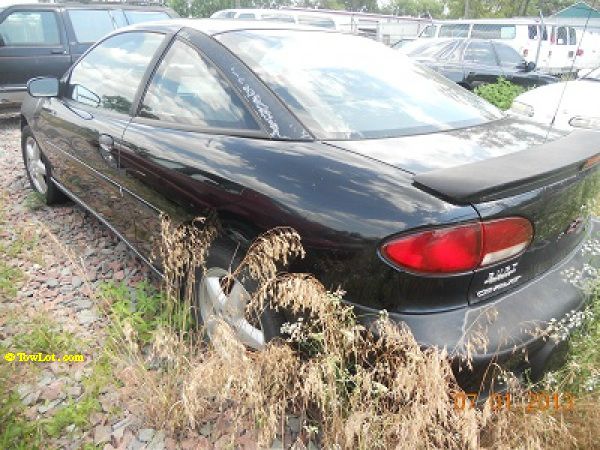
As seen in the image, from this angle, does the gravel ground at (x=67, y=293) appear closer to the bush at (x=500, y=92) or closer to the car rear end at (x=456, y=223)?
the car rear end at (x=456, y=223)

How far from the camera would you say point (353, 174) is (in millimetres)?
1552

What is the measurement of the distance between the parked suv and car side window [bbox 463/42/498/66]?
604cm

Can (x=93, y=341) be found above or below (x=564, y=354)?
below

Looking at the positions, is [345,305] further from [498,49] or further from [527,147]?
[498,49]

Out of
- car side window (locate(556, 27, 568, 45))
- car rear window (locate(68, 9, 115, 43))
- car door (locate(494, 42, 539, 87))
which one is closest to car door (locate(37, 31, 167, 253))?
car rear window (locate(68, 9, 115, 43))

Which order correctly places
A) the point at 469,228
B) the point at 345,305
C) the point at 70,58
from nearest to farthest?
the point at 469,228 → the point at 345,305 → the point at 70,58

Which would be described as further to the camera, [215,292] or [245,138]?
[215,292]

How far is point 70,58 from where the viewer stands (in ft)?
22.4

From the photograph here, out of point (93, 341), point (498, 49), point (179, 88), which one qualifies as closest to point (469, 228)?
point (179, 88)

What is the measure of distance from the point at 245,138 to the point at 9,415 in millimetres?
1414

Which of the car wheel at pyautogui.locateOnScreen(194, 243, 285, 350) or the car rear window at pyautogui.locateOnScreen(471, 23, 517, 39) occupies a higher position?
the car rear window at pyautogui.locateOnScreen(471, 23, 517, 39)

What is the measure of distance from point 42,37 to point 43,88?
436cm

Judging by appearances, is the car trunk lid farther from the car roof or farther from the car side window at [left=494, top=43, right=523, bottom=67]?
the car side window at [left=494, top=43, right=523, bottom=67]

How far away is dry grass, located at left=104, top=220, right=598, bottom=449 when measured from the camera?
1361 mm
